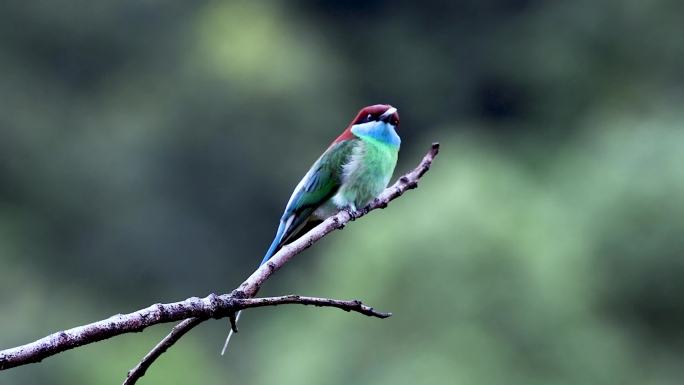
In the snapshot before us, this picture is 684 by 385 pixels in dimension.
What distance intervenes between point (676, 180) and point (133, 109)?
22055 mm

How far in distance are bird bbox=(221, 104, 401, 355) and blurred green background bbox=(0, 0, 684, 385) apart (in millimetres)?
11039

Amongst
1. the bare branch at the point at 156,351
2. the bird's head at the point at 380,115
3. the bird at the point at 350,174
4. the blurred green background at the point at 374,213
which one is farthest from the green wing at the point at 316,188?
the blurred green background at the point at 374,213

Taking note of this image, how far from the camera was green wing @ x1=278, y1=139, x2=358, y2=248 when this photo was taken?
4.60 meters

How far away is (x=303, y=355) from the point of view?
922 inches

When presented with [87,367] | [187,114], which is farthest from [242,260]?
[187,114]

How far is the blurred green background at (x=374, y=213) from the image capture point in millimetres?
19719

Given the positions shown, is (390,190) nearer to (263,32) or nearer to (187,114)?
(187,114)

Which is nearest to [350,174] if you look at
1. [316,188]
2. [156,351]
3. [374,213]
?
[316,188]

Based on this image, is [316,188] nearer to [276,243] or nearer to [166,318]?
[276,243]

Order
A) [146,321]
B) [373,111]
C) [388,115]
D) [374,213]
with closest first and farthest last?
[146,321]
[388,115]
[373,111]
[374,213]

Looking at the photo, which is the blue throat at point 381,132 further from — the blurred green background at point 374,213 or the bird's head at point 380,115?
the blurred green background at point 374,213

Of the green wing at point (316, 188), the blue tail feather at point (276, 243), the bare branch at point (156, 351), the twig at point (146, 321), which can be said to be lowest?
the blue tail feather at point (276, 243)

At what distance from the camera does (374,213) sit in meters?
25.5

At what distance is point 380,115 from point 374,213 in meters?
20.4
